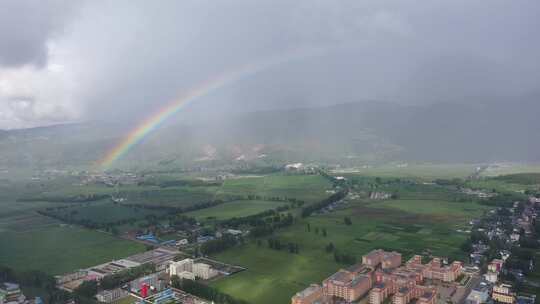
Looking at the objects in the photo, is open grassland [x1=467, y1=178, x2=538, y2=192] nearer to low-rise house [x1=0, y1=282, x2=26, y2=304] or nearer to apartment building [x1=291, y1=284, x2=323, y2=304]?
apartment building [x1=291, y1=284, x2=323, y2=304]

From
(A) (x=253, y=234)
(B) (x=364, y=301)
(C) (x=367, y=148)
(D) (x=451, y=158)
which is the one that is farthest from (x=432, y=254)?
(C) (x=367, y=148)

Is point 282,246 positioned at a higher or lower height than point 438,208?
lower

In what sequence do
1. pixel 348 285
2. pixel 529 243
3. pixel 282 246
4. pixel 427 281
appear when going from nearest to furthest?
pixel 348 285 < pixel 427 281 < pixel 529 243 < pixel 282 246

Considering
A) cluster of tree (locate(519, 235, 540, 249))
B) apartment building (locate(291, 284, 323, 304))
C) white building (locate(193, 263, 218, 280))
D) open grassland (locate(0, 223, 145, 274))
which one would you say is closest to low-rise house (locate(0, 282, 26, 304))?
open grassland (locate(0, 223, 145, 274))

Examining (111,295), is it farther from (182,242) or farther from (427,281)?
(427,281)

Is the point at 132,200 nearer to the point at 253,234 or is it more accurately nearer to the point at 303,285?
the point at 253,234

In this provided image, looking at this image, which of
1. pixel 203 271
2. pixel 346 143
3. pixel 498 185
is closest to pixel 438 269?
pixel 203 271
